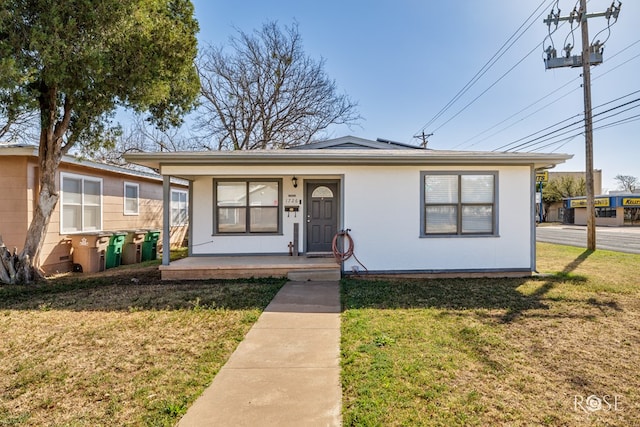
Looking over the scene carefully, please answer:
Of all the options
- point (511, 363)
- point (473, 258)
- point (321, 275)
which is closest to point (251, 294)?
point (321, 275)

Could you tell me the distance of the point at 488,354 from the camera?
361 cm

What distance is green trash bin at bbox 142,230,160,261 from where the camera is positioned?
36.6 feet

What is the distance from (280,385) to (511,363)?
2.25m

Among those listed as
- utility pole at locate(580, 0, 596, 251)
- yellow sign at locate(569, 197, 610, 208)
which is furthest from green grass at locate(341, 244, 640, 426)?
yellow sign at locate(569, 197, 610, 208)

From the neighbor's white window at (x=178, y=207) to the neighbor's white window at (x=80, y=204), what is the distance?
4.13m

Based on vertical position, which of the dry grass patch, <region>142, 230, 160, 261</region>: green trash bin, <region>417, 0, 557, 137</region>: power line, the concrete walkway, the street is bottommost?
the concrete walkway

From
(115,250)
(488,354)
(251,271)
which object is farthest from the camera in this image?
(115,250)

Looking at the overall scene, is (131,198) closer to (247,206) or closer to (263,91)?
(247,206)

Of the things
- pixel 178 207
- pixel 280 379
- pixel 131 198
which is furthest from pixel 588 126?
pixel 131 198

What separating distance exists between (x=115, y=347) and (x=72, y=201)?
699cm

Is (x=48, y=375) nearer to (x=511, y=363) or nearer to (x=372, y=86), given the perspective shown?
(x=511, y=363)

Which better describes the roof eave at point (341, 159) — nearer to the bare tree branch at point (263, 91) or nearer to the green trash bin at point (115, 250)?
the green trash bin at point (115, 250)

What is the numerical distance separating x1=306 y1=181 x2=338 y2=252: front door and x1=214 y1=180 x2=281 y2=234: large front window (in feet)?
2.73

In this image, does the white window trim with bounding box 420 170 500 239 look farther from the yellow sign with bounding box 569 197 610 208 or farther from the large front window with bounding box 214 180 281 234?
the yellow sign with bounding box 569 197 610 208
